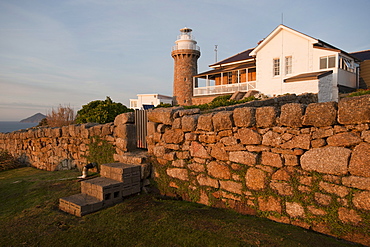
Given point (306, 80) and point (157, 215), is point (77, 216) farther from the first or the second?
point (306, 80)

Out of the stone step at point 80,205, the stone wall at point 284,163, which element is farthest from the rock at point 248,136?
the stone step at point 80,205

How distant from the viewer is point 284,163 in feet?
12.8

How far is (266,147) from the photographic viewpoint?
13.6ft

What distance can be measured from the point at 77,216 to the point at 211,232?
2622mm

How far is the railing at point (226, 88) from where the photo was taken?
2255 cm

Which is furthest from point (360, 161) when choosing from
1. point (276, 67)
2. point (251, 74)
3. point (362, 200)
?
point (251, 74)

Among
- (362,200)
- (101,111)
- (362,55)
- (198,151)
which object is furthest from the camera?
(362,55)

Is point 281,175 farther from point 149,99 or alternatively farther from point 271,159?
point 149,99

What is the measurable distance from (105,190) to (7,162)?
808cm

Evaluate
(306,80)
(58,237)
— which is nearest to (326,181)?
(58,237)

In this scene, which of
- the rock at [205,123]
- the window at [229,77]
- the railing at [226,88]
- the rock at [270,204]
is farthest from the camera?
the window at [229,77]

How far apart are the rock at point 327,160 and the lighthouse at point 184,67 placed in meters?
29.9

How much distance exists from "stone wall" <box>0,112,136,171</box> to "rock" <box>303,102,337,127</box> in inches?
178

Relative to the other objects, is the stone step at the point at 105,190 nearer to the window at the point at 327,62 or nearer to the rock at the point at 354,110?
the rock at the point at 354,110
